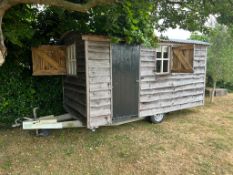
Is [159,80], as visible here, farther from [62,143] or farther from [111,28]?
[62,143]

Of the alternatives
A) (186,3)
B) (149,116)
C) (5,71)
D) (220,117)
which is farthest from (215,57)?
(5,71)

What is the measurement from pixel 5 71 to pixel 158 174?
490 cm

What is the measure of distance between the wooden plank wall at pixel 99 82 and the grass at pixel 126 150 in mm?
610

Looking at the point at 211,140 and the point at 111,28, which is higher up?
the point at 111,28

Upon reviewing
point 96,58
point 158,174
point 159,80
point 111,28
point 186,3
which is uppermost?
point 186,3

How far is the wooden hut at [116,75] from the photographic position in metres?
5.09

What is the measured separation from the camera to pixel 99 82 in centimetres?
515

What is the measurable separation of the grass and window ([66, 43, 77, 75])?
64.1 inches

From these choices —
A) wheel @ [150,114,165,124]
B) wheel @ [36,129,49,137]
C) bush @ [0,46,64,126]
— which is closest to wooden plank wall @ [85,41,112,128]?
wheel @ [36,129,49,137]

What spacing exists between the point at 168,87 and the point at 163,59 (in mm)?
852

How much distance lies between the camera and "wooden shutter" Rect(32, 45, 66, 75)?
5766 millimetres

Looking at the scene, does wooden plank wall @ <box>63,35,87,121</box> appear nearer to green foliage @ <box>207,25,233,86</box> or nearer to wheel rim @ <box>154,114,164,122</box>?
wheel rim @ <box>154,114,164,122</box>

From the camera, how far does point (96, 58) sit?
16.5 feet

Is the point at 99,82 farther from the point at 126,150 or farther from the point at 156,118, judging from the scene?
the point at 156,118
